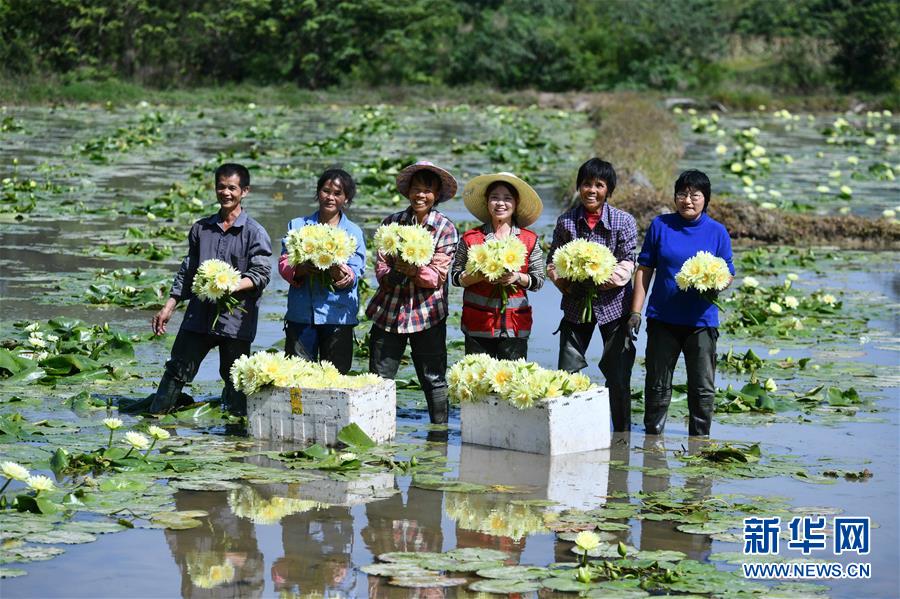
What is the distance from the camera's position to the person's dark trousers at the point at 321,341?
303 inches

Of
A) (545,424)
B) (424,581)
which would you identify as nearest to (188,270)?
(545,424)

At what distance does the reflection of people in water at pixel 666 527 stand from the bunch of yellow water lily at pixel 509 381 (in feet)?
1.83

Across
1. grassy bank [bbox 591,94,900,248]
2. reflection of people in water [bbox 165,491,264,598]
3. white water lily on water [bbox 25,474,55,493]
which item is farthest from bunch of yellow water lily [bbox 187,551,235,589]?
grassy bank [bbox 591,94,900,248]

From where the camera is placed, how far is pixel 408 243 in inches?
286

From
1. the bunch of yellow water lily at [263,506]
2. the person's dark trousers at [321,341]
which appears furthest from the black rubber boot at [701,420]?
the bunch of yellow water lily at [263,506]

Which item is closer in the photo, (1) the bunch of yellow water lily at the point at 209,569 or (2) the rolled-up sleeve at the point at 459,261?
(1) the bunch of yellow water lily at the point at 209,569

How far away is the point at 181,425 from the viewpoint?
7594 millimetres

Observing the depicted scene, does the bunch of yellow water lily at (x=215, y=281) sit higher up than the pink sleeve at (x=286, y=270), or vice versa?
the pink sleeve at (x=286, y=270)

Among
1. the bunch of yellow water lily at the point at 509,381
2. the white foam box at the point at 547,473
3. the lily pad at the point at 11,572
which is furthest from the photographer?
the bunch of yellow water lily at the point at 509,381

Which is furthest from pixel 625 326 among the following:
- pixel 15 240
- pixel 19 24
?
pixel 19 24

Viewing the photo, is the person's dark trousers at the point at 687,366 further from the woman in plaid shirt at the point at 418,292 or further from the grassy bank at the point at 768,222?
the grassy bank at the point at 768,222

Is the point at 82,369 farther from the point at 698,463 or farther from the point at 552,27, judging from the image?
the point at 552,27

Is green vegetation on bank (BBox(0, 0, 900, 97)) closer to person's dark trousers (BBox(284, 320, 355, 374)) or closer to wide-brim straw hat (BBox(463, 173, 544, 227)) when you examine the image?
person's dark trousers (BBox(284, 320, 355, 374))

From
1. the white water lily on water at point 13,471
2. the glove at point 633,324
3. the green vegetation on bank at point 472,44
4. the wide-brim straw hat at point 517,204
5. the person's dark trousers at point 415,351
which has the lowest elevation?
the white water lily on water at point 13,471
